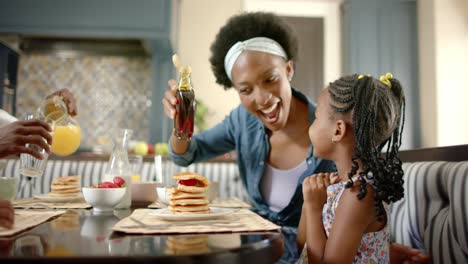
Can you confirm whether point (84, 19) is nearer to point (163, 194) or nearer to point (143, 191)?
point (143, 191)

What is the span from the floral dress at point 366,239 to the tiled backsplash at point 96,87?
294 centimetres

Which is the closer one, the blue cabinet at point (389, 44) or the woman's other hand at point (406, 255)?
the woman's other hand at point (406, 255)

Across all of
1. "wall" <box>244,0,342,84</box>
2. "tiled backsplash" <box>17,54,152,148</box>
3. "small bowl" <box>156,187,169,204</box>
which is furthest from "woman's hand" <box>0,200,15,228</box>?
"wall" <box>244,0,342,84</box>

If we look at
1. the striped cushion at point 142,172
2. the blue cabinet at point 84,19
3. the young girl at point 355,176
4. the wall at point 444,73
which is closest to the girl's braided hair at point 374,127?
the young girl at point 355,176

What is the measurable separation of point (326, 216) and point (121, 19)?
113 inches

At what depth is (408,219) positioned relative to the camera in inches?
60.3

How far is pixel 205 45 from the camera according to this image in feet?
15.4

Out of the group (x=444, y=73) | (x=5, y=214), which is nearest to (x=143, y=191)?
(x=5, y=214)

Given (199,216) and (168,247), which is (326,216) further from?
(168,247)

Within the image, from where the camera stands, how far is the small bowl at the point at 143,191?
160 cm

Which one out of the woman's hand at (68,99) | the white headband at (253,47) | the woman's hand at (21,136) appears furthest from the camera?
the white headband at (253,47)

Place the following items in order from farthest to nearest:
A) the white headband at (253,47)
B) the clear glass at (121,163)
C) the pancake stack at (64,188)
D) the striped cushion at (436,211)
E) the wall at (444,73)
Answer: the wall at (444,73)
the white headband at (253,47)
the pancake stack at (64,188)
the clear glass at (121,163)
the striped cushion at (436,211)

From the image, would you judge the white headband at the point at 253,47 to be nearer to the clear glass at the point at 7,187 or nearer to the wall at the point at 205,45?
the clear glass at the point at 7,187

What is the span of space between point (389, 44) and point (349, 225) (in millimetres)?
3726
